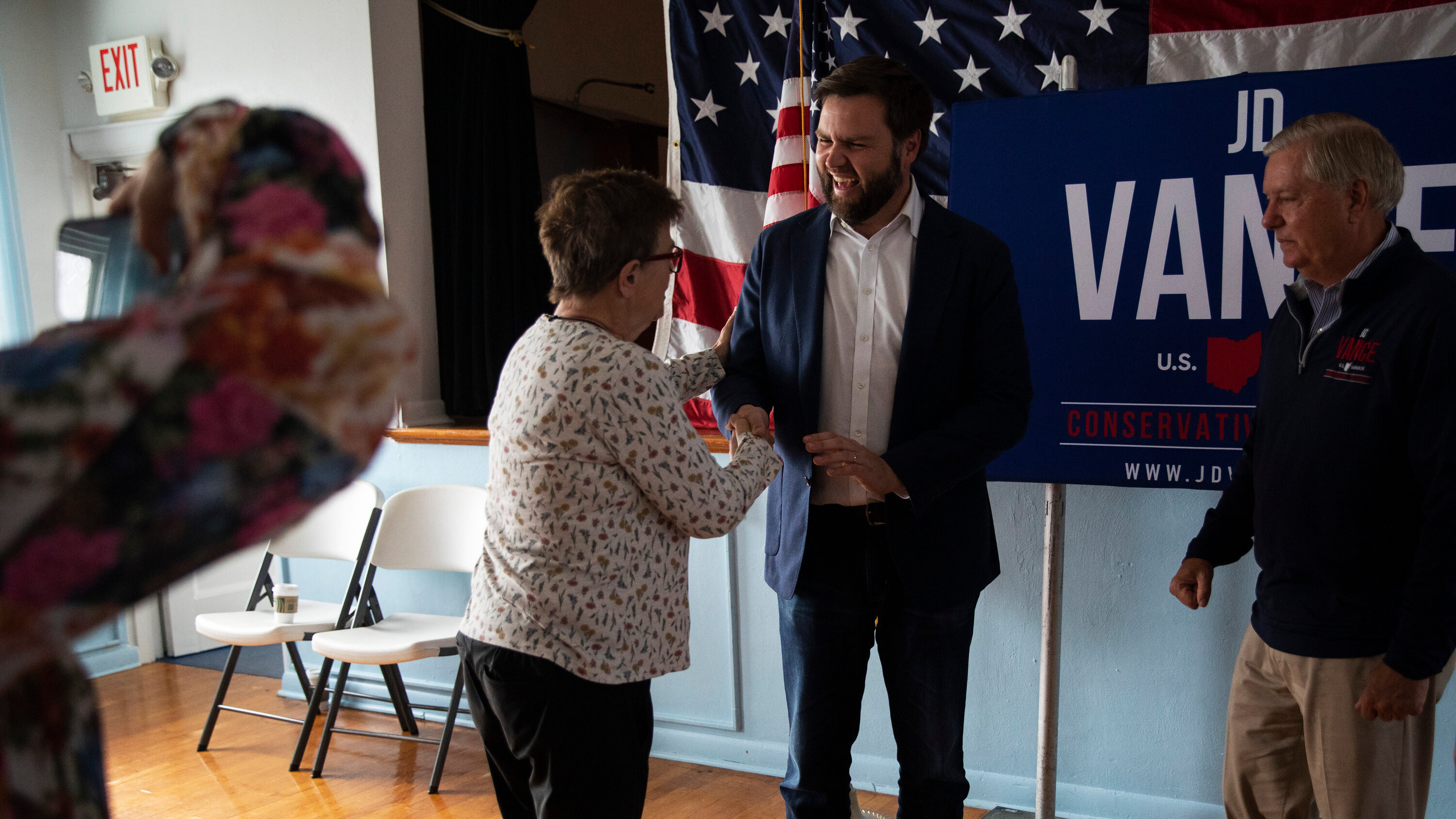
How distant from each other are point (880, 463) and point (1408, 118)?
4.53 feet

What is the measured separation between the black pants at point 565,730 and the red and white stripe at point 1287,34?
2.12 metres

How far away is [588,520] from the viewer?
146 centimetres

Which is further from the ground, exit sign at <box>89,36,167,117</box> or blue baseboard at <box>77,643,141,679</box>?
exit sign at <box>89,36,167,117</box>

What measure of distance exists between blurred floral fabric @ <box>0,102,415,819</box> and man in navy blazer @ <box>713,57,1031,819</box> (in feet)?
4.42

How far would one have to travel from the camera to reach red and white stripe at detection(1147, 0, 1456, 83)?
2357mm

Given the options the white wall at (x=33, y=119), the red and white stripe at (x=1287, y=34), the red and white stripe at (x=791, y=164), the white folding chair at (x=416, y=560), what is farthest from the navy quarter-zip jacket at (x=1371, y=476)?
the white wall at (x=33, y=119)

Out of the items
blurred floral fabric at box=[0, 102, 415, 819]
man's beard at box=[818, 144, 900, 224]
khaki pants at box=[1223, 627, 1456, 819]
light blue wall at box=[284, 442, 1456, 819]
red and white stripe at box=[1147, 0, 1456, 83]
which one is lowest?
light blue wall at box=[284, 442, 1456, 819]

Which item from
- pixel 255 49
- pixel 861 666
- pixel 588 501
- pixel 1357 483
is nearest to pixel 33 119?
pixel 255 49

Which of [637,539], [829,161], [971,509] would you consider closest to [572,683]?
[637,539]

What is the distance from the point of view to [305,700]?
158 inches

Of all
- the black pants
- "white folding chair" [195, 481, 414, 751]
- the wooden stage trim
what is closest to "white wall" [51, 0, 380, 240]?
the wooden stage trim

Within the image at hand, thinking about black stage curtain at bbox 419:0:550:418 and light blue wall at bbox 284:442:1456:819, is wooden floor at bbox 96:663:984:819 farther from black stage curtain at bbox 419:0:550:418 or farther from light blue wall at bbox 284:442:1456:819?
black stage curtain at bbox 419:0:550:418

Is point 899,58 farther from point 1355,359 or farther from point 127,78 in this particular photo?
point 127,78

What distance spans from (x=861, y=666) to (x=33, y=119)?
462cm
